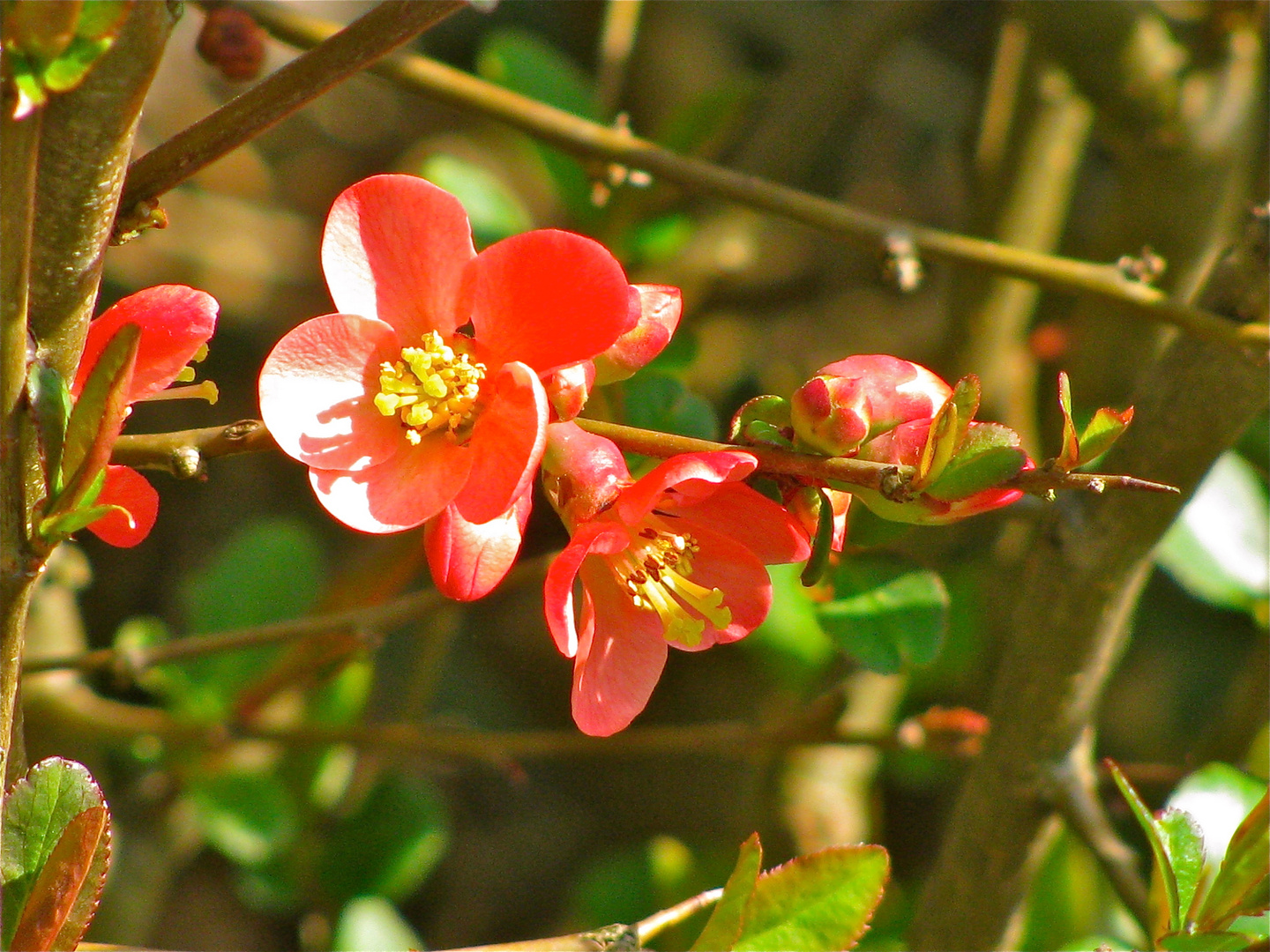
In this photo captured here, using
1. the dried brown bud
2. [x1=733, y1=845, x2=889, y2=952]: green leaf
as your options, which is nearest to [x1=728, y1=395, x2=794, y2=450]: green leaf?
[x1=733, y1=845, x2=889, y2=952]: green leaf

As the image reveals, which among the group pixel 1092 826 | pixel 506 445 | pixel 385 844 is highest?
pixel 506 445

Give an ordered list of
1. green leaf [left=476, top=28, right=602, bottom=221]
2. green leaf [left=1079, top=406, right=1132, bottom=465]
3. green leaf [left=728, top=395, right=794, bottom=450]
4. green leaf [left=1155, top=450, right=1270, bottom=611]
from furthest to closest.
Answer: green leaf [left=476, top=28, right=602, bottom=221] < green leaf [left=1155, top=450, right=1270, bottom=611] < green leaf [left=728, top=395, right=794, bottom=450] < green leaf [left=1079, top=406, right=1132, bottom=465]

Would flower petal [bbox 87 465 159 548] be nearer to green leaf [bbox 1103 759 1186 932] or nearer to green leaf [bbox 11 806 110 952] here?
green leaf [bbox 11 806 110 952]

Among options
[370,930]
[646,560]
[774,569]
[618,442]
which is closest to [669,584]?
[646,560]

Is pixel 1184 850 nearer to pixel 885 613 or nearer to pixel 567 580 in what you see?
pixel 885 613

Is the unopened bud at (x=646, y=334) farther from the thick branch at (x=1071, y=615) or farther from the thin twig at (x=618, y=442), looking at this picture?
the thick branch at (x=1071, y=615)

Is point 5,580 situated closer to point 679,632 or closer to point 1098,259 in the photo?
point 679,632

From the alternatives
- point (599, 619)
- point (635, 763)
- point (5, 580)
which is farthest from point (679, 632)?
point (635, 763)
